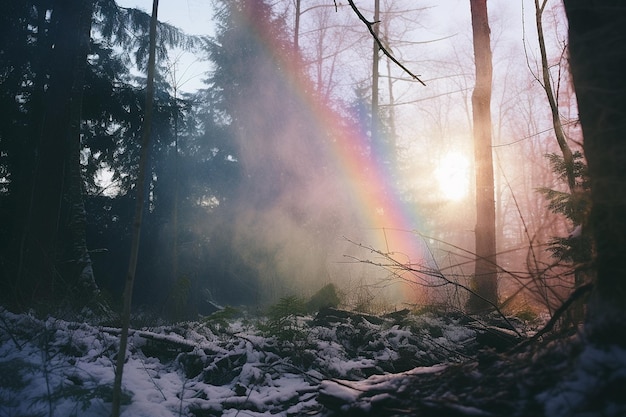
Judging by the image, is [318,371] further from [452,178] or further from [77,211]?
[452,178]

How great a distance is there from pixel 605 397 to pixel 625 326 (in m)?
0.28

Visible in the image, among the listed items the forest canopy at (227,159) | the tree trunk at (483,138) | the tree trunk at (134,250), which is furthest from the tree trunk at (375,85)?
the tree trunk at (134,250)

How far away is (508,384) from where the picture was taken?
1.41m

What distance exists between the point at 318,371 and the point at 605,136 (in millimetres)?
3063

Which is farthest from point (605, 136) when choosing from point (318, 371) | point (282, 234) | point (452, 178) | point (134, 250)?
point (452, 178)

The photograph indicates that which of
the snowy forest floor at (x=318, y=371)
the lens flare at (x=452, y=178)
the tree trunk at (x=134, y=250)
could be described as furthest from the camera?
the lens flare at (x=452, y=178)

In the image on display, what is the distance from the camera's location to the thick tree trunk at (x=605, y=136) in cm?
135

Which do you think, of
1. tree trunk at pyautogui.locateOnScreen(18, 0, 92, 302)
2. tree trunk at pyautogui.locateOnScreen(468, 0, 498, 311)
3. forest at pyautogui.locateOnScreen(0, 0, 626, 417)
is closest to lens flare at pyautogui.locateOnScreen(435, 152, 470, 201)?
forest at pyautogui.locateOnScreen(0, 0, 626, 417)

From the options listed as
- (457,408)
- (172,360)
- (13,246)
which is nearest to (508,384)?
(457,408)

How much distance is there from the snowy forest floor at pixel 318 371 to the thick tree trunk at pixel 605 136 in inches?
6.4

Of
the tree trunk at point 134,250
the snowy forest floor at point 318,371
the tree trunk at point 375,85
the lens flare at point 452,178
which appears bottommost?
the snowy forest floor at point 318,371

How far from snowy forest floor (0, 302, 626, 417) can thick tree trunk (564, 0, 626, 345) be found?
0.54 ft

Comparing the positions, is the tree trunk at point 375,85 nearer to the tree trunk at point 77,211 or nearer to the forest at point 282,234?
the forest at point 282,234

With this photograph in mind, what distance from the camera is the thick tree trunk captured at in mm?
1349
